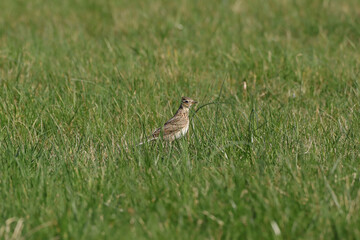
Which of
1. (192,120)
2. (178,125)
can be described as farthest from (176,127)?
(192,120)

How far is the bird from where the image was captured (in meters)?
5.85

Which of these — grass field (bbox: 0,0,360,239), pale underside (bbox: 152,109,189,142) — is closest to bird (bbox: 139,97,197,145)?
pale underside (bbox: 152,109,189,142)

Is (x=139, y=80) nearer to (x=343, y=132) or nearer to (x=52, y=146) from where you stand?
(x=52, y=146)

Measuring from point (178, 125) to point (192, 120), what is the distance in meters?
0.52

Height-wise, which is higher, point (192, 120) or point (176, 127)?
point (192, 120)

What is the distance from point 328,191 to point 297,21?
6.56 m

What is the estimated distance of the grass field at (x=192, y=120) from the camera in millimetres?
3730

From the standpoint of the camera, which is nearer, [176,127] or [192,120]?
[192,120]

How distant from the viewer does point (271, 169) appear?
4324mm

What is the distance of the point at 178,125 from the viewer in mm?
5980

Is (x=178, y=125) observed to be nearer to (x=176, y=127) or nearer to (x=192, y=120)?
(x=176, y=127)

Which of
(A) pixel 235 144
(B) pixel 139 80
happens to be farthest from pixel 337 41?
(A) pixel 235 144

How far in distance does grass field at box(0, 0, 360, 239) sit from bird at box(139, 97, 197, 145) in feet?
0.52

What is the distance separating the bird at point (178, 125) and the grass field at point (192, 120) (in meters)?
0.16
